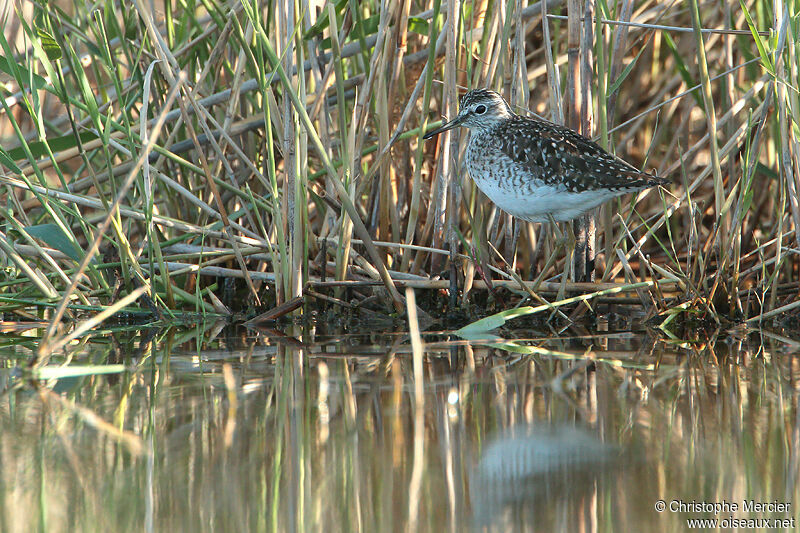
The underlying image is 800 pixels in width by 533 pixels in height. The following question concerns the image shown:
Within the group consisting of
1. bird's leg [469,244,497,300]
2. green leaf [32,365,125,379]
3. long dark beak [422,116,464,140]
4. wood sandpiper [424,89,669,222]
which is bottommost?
green leaf [32,365,125,379]

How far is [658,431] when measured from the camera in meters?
2.45

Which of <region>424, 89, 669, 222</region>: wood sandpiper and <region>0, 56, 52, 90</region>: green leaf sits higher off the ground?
<region>0, 56, 52, 90</region>: green leaf

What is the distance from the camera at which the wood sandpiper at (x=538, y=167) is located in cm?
370

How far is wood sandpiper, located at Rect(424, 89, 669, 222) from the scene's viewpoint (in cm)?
370

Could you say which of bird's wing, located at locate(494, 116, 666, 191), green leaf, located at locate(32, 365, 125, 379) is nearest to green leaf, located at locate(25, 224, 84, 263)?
green leaf, located at locate(32, 365, 125, 379)

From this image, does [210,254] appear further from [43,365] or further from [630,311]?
[630,311]

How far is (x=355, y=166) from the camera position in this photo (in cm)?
399

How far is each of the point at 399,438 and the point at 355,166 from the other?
6.08 feet

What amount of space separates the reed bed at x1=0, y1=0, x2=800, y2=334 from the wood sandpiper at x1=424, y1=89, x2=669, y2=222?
0.39 feet

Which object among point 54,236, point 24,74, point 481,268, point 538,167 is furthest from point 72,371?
point 538,167

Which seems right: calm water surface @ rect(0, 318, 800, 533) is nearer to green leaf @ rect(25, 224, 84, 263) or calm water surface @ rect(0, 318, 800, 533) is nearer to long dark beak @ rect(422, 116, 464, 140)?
green leaf @ rect(25, 224, 84, 263)

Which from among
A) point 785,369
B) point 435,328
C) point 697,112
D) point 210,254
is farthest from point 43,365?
point 697,112

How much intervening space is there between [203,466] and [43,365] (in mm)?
1252

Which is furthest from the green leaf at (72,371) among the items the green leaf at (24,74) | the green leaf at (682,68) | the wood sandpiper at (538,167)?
the green leaf at (682,68)
